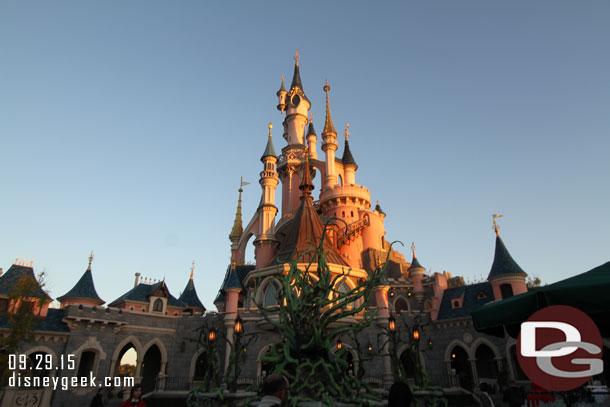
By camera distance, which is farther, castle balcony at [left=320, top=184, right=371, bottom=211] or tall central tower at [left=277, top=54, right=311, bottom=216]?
tall central tower at [left=277, top=54, right=311, bottom=216]

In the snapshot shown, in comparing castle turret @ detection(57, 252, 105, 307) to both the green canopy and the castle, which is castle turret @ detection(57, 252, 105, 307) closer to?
the castle

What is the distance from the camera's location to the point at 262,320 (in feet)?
75.4

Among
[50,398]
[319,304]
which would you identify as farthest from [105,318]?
[319,304]

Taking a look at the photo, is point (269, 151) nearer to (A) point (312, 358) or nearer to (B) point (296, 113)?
(B) point (296, 113)

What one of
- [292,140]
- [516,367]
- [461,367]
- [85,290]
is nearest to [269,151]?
[292,140]

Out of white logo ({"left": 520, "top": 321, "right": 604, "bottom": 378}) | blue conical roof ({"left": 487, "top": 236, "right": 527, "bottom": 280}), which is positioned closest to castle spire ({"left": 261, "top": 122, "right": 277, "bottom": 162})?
blue conical roof ({"left": 487, "top": 236, "right": 527, "bottom": 280})

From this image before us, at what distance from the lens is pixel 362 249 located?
113 ft

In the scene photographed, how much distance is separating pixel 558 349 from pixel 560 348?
0.10 feet

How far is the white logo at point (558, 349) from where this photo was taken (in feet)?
16.0

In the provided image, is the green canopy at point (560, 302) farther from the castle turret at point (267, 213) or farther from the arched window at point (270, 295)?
the castle turret at point (267, 213)

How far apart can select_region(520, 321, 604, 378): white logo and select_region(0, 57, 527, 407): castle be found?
10320 mm

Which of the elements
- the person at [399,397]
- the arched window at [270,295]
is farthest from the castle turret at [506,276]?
the person at [399,397]

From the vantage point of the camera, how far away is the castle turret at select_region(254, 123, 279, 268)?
107 ft

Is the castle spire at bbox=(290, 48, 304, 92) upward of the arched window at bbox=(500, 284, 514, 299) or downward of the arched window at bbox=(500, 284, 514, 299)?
upward
